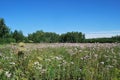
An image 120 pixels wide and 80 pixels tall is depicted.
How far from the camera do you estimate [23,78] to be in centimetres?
516

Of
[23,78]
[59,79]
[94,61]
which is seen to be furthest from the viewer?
[94,61]

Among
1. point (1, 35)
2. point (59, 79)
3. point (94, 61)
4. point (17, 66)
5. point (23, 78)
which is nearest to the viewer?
point (23, 78)

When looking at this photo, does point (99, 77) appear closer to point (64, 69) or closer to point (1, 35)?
point (64, 69)

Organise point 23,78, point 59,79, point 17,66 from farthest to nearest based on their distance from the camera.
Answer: point 17,66, point 59,79, point 23,78

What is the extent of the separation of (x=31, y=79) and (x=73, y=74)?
988 mm

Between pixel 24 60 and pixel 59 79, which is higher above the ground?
pixel 24 60

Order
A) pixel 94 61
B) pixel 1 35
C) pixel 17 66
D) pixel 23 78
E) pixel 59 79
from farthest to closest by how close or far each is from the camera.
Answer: pixel 1 35
pixel 94 61
pixel 17 66
pixel 59 79
pixel 23 78

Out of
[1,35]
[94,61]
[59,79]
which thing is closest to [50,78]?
[59,79]

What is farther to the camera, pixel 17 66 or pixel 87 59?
pixel 87 59

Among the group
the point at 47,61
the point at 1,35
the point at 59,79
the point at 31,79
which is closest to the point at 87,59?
the point at 47,61

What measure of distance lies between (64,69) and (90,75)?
0.75 m

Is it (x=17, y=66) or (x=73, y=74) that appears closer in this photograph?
(x=73, y=74)

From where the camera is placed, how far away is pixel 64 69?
579 centimetres

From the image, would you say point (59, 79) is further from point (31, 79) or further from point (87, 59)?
point (87, 59)
